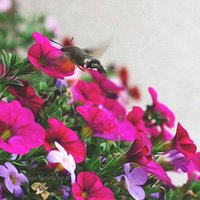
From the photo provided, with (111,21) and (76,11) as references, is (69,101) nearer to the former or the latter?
(111,21)

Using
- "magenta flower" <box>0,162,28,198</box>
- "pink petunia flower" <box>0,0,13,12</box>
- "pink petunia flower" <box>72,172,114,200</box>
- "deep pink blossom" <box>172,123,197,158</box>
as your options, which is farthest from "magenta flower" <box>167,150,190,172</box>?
"pink petunia flower" <box>0,0,13,12</box>

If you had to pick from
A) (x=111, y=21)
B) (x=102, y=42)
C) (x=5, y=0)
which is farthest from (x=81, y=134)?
(x=5, y=0)

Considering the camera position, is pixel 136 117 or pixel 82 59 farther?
pixel 136 117

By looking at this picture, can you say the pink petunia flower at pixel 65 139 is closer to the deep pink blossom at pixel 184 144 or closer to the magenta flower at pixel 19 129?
the magenta flower at pixel 19 129

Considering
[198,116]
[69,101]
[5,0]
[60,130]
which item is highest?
[60,130]

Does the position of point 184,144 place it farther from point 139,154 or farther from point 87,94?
point 87,94

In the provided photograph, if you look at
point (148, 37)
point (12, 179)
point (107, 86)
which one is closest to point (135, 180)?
point (12, 179)

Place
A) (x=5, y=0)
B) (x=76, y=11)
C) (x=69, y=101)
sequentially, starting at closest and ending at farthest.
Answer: (x=69, y=101)
(x=76, y=11)
(x=5, y=0)
